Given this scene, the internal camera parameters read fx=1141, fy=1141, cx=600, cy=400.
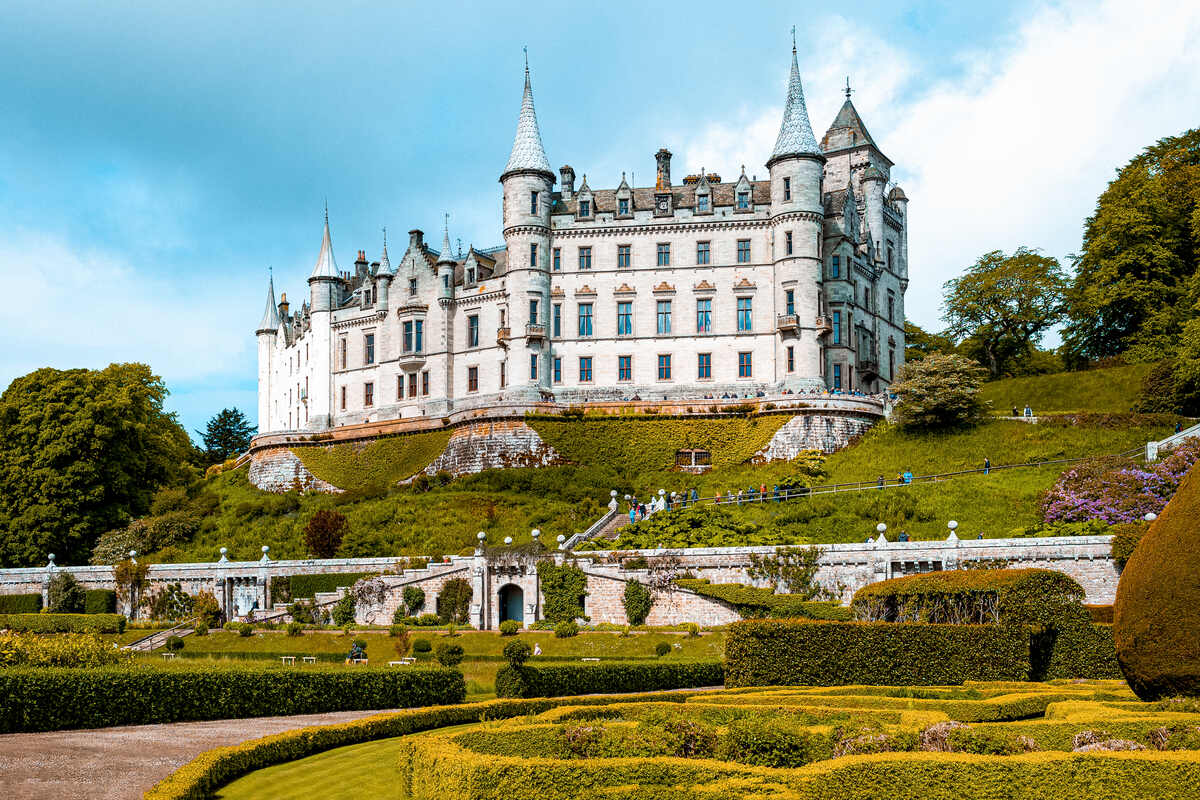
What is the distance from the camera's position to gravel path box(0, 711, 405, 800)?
15.3 metres

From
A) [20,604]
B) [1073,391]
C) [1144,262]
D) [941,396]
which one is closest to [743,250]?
[941,396]

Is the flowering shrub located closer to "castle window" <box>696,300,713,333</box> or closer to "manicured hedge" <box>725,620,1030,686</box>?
"manicured hedge" <box>725,620,1030,686</box>

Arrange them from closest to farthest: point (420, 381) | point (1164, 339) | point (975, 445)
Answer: point (975, 445) < point (1164, 339) < point (420, 381)

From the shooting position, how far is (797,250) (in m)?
61.2

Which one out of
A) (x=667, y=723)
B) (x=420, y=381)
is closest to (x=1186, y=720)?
(x=667, y=723)

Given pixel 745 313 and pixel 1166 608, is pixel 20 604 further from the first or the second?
pixel 1166 608

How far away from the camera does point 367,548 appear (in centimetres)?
5003

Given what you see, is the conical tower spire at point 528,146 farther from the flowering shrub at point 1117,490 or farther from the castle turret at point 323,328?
the flowering shrub at point 1117,490

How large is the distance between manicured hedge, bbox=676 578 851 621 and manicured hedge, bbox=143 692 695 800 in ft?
42.6

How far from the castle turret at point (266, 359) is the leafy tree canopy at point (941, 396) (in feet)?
158

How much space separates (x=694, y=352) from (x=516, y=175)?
14105 mm

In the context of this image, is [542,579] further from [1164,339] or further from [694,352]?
[1164,339]

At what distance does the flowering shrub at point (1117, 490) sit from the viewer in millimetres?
38250

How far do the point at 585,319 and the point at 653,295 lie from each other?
4.07m
